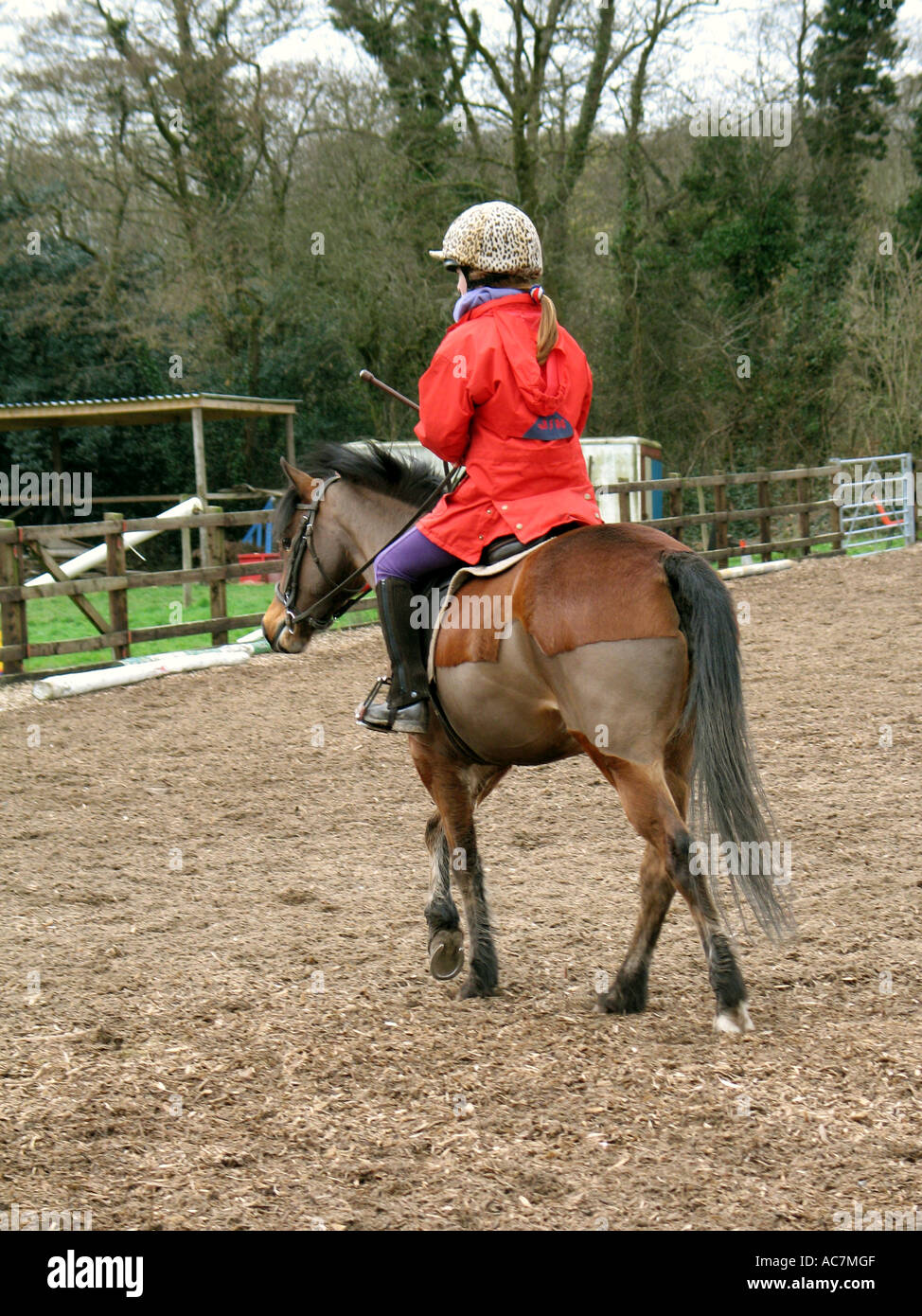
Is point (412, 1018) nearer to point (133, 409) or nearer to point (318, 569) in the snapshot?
point (318, 569)

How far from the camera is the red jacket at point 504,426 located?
3.74m

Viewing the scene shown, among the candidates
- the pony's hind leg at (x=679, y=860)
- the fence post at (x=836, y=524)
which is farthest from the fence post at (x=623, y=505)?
the pony's hind leg at (x=679, y=860)

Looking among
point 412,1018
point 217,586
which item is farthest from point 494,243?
point 217,586

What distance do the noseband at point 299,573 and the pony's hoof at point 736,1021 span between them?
7.12 ft

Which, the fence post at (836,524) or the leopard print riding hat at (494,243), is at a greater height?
the leopard print riding hat at (494,243)

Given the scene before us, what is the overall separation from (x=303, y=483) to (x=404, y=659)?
1088mm

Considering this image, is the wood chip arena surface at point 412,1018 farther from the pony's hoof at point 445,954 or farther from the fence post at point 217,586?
the fence post at point 217,586

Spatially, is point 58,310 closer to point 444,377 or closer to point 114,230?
point 114,230

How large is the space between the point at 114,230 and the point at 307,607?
21.5 meters

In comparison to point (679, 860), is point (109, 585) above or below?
above

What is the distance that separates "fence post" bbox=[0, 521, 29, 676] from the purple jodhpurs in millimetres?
6954

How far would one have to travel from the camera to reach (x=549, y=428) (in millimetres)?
3844

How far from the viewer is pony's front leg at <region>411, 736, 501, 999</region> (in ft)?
13.1

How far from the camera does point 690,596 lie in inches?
134
